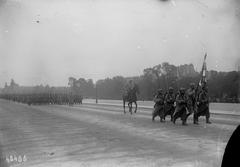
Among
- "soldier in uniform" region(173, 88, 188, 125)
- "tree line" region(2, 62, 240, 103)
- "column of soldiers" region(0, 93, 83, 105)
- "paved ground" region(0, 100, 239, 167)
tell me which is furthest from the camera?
"soldier in uniform" region(173, 88, 188, 125)

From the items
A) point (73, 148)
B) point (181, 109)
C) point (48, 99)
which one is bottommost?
point (73, 148)

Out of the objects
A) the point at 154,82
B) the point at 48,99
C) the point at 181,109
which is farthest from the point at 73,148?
the point at 181,109

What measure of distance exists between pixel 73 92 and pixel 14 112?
1.03 metres

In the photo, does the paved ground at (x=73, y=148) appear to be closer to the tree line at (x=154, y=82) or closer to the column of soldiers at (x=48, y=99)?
the column of soldiers at (x=48, y=99)

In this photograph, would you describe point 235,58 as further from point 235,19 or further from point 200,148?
point 200,148

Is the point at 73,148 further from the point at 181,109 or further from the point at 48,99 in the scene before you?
the point at 181,109

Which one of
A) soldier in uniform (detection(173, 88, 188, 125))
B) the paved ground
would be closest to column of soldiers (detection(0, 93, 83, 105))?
the paved ground

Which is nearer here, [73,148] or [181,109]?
[73,148]

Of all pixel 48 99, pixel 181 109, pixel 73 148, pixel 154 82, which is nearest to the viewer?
pixel 73 148

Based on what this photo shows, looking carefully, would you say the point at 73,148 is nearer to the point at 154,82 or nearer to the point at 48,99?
the point at 48,99

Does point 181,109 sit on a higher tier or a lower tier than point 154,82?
lower

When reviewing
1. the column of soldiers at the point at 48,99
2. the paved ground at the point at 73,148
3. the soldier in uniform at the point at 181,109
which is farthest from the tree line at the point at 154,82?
the soldier in uniform at the point at 181,109

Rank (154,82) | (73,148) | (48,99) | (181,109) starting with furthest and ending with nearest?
1. (181,109)
2. (48,99)
3. (154,82)
4. (73,148)

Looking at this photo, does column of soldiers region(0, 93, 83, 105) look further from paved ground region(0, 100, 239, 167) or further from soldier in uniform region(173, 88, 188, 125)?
soldier in uniform region(173, 88, 188, 125)
